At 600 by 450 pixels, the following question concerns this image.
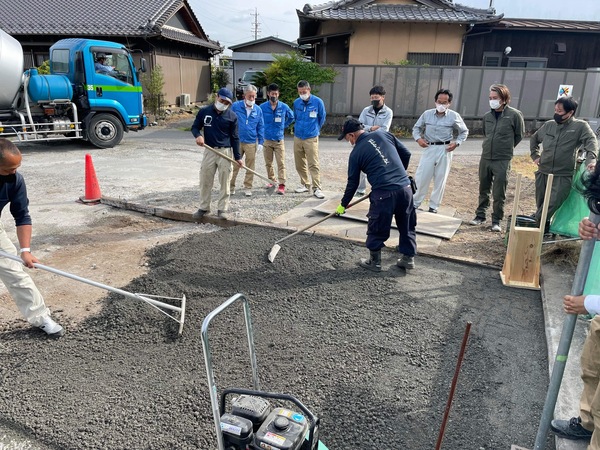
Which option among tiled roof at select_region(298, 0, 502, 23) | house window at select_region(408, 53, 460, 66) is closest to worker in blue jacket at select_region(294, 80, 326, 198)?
tiled roof at select_region(298, 0, 502, 23)

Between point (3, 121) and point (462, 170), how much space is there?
10.7m

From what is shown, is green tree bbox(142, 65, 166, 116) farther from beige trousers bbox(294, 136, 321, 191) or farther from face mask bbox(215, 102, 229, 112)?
face mask bbox(215, 102, 229, 112)


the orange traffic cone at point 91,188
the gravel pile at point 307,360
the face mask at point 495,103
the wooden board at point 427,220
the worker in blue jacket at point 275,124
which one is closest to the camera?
the gravel pile at point 307,360

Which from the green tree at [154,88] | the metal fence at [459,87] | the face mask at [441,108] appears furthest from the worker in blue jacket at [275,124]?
the green tree at [154,88]

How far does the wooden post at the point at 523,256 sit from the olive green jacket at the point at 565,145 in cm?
98

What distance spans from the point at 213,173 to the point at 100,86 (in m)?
7.01

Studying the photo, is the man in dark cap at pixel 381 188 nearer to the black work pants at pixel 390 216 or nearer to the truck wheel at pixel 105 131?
the black work pants at pixel 390 216

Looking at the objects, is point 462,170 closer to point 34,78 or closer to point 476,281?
point 476,281

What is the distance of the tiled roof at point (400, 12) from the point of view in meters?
14.9

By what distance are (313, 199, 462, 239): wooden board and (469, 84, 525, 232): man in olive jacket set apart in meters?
0.60

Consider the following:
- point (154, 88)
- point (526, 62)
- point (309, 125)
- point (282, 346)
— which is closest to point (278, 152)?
point (309, 125)

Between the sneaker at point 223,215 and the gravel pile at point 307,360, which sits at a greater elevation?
the sneaker at point 223,215

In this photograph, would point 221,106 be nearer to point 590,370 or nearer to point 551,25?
point 590,370

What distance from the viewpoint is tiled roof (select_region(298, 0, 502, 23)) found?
14.9 m
